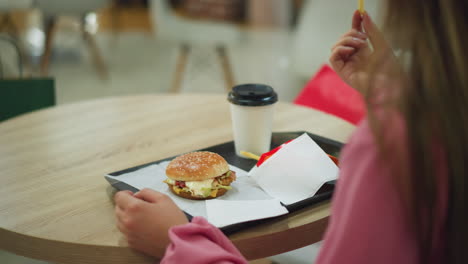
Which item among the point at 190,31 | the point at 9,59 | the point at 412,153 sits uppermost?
the point at 412,153

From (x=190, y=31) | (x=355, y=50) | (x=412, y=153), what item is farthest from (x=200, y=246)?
Answer: (x=190, y=31)

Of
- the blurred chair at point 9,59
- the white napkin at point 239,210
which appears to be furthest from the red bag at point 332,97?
the blurred chair at point 9,59

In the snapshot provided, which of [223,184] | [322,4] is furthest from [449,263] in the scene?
[322,4]

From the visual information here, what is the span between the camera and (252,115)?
3.95ft

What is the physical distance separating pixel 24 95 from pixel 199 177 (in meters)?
1.08

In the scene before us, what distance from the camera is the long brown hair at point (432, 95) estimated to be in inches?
21.8

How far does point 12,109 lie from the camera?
179cm

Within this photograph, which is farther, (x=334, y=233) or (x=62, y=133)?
(x=62, y=133)

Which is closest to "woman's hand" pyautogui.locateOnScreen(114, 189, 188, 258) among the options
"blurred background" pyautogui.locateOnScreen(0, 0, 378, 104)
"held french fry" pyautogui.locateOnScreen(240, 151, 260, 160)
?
"held french fry" pyautogui.locateOnScreen(240, 151, 260, 160)

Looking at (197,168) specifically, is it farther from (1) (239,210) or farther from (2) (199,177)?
(1) (239,210)

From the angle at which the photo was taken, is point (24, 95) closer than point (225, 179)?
No

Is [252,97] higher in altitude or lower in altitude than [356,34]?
lower

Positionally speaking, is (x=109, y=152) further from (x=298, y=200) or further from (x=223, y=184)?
(x=298, y=200)

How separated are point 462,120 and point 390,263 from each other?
0.58ft
